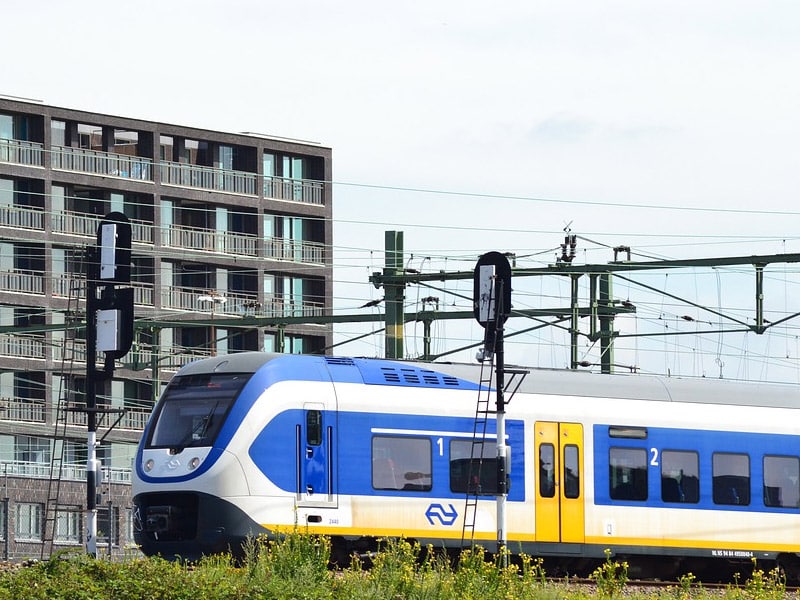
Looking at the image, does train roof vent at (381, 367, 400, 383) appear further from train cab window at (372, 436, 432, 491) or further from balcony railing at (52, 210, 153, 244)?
balcony railing at (52, 210, 153, 244)

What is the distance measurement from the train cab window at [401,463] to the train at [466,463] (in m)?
0.02

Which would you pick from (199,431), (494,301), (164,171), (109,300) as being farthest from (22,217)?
(494,301)

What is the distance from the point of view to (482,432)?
3247 cm

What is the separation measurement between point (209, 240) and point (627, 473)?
53853 millimetres

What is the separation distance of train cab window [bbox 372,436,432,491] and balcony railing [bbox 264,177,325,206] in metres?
57.1

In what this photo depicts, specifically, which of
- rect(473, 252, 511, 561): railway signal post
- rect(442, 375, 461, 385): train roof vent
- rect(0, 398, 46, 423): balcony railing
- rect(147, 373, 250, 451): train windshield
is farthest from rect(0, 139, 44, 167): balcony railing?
rect(473, 252, 511, 561): railway signal post

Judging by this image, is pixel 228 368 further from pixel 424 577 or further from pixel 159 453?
pixel 424 577

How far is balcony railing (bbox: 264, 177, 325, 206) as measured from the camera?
88.4 m

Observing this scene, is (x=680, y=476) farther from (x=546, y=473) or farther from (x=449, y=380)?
(x=449, y=380)

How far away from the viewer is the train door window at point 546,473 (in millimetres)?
32875

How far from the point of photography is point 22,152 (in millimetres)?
79375

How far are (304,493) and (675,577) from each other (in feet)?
26.7

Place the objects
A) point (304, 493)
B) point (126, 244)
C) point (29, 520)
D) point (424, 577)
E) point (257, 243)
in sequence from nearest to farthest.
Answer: point (424, 577)
point (304, 493)
point (126, 244)
point (29, 520)
point (257, 243)

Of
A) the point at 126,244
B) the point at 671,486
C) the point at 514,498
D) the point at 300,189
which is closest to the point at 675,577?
the point at 671,486
